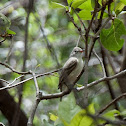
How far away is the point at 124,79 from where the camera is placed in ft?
11.0

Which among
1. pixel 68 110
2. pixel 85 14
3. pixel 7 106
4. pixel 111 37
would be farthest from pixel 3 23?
pixel 7 106

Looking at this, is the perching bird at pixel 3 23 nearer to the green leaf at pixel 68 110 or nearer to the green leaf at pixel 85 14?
the green leaf at pixel 85 14

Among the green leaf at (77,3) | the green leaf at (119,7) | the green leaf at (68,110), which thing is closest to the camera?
the green leaf at (68,110)

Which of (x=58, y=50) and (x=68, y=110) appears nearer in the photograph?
(x=68, y=110)

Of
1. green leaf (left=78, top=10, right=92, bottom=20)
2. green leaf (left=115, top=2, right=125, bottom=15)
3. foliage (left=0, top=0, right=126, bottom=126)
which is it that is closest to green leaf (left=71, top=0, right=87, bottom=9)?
foliage (left=0, top=0, right=126, bottom=126)

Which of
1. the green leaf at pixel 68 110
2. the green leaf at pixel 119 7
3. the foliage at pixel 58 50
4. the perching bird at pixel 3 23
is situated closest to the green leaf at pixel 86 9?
the foliage at pixel 58 50

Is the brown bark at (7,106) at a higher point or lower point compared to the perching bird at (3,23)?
lower

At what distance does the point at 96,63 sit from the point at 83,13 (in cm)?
259

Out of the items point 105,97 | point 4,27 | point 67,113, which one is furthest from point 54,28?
point 67,113

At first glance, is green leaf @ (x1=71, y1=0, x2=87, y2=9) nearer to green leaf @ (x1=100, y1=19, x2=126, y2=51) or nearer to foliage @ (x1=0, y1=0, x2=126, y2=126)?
foliage @ (x1=0, y1=0, x2=126, y2=126)

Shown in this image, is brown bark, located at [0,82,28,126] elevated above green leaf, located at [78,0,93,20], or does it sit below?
below

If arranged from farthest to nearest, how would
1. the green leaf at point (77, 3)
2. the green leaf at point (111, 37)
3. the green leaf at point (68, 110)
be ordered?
the green leaf at point (111, 37) < the green leaf at point (77, 3) < the green leaf at point (68, 110)

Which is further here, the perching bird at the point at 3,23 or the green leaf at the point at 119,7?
the perching bird at the point at 3,23

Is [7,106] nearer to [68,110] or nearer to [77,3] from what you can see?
[77,3]
